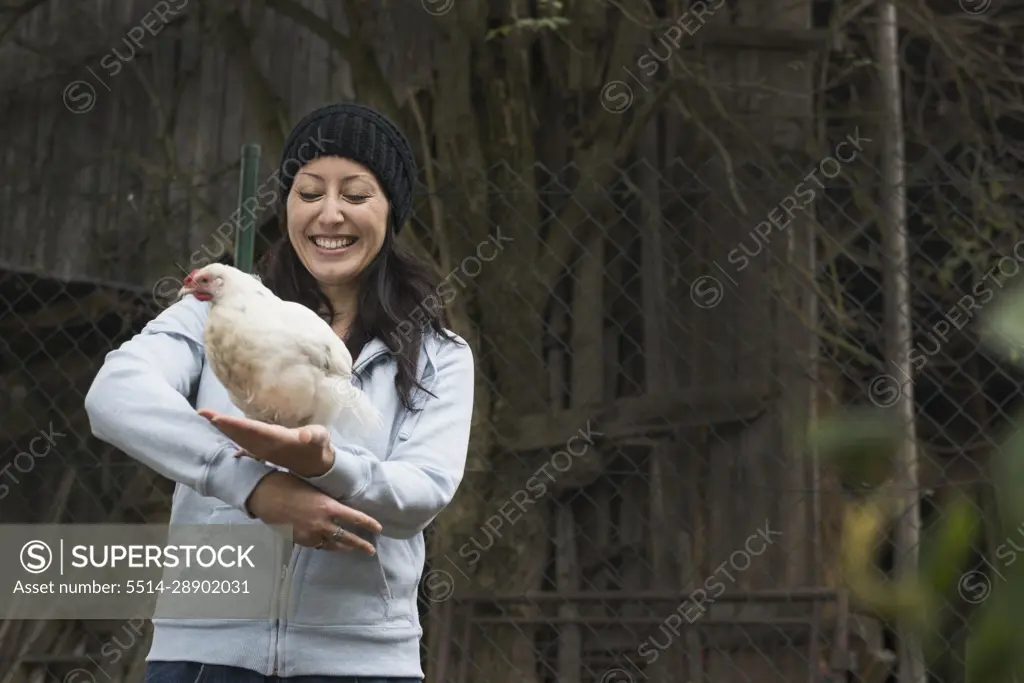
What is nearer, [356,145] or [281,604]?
[281,604]

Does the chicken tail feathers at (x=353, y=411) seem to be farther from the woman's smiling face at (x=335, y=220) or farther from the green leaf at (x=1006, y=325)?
the green leaf at (x=1006, y=325)

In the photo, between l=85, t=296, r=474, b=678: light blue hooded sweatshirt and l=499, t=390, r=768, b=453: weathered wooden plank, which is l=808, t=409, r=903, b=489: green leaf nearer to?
→ l=499, t=390, r=768, b=453: weathered wooden plank

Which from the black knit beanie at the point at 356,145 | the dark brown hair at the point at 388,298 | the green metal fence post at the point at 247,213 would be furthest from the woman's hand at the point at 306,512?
the green metal fence post at the point at 247,213

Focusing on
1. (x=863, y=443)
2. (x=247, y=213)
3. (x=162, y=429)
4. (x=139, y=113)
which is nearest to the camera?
(x=162, y=429)

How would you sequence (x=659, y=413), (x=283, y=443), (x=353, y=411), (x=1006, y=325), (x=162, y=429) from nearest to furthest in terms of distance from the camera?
(x=283, y=443), (x=162, y=429), (x=353, y=411), (x=1006, y=325), (x=659, y=413)

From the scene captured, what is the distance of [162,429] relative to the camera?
5.87ft

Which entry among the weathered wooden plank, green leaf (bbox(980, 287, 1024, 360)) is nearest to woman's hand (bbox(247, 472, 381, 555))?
green leaf (bbox(980, 287, 1024, 360))

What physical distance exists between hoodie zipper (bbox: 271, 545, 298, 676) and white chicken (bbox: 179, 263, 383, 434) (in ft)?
0.69

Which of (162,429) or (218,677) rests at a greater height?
(162,429)

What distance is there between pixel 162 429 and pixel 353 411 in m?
0.29

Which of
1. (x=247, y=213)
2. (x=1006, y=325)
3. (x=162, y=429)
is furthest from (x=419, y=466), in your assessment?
(x=1006, y=325)

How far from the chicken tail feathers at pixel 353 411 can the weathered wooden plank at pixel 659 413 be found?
106 inches

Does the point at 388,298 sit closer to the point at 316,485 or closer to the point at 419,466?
the point at 419,466

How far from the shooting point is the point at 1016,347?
4.10 m
